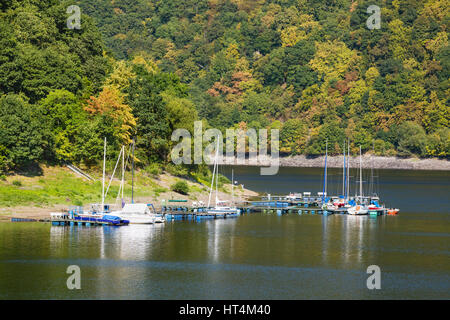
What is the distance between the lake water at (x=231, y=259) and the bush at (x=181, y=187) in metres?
18.1

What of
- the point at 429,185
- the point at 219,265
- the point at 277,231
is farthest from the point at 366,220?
the point at 429,185

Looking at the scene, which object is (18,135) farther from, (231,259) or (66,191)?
(231,259)

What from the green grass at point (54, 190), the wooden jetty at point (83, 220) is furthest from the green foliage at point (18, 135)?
the wooden jetty at point (83, 220)

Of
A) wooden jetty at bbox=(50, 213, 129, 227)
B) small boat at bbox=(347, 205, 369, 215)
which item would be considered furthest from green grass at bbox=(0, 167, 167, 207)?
small boat at bbox=(347, 205, 369, 215)

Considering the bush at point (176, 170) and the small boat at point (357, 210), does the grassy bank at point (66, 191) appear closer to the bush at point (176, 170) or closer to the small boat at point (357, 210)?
the bush at point (176, 170)

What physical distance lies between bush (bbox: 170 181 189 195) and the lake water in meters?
18.1

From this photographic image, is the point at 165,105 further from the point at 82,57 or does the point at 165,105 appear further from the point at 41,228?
the point at 41,228

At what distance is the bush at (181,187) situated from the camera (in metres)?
130

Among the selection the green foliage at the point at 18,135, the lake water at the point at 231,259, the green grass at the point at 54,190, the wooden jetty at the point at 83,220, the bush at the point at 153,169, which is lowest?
the lake water at the point at 231,259

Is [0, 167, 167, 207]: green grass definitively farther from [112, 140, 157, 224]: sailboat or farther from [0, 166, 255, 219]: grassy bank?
[112, 140, 157, 224]: sailboat

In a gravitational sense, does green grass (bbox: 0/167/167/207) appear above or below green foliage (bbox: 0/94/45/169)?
below

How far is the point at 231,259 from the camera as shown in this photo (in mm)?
84312

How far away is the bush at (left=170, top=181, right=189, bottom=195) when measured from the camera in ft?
426
